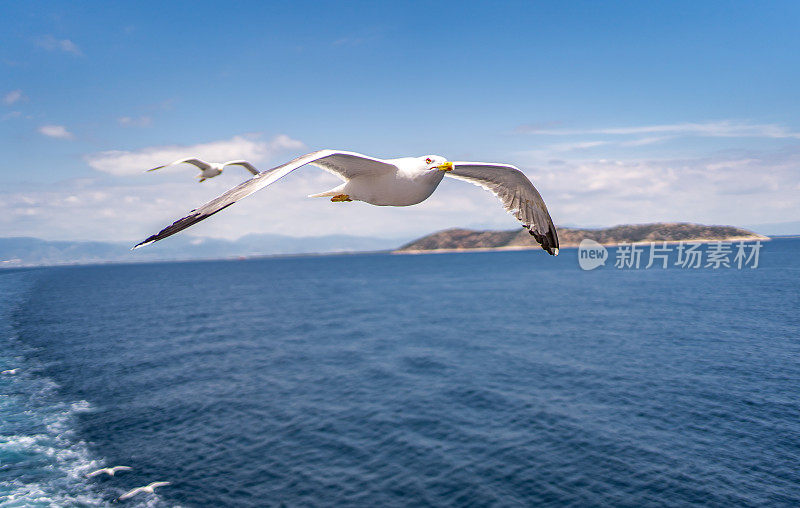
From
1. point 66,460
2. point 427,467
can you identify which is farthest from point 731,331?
point 66,460

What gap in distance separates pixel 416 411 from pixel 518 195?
49145 mm

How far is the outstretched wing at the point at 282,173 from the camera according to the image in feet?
9.89

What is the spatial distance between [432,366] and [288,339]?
37875 millimetres

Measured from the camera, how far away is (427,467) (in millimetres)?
39812

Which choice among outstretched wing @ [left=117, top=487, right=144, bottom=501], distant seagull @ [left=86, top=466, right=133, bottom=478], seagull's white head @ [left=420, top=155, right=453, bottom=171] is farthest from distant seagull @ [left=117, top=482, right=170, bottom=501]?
seagull's white head @ [left=420, top=155, right=453, bottom=171]

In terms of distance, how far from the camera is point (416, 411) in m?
51.9

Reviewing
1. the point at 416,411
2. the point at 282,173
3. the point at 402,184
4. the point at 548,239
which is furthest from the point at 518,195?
the point at 416,411

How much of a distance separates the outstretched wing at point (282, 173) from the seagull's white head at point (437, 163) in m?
0.34

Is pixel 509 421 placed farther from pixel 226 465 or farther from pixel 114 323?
pixel 114 323

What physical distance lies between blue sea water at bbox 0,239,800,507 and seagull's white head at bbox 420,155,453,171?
3615 cm

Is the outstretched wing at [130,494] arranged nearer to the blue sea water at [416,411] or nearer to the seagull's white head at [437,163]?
the blue sea water at [416,411]

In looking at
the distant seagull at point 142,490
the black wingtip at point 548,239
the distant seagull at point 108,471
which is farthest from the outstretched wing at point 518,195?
the distant seagull at point 108,471

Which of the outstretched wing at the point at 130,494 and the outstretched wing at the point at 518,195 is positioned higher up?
the outstretched wing at the point at 518,195

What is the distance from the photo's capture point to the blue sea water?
36.6m
